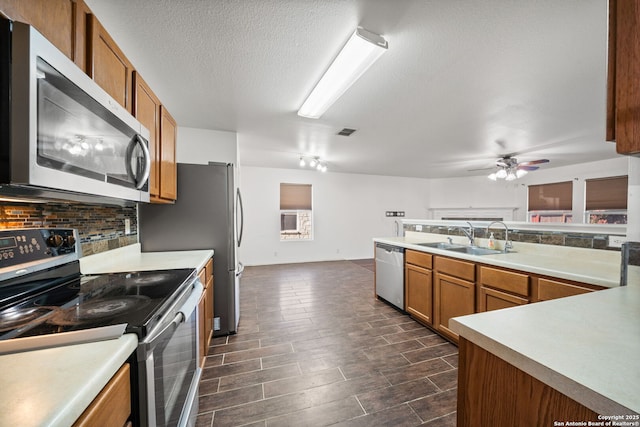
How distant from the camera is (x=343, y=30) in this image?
1.50 meters

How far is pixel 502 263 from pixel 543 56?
1547 millimetres

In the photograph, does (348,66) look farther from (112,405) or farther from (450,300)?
(450,300)

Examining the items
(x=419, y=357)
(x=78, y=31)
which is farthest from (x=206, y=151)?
(x=419, y=357)

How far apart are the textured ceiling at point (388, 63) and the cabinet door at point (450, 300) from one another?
1.82 m

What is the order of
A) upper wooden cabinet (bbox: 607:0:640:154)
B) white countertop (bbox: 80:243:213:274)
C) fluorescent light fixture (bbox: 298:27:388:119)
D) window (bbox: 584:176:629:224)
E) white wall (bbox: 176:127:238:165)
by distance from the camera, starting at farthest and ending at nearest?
window (bbox: 584:176:629:224) < white wall (bbox: 176:127:238:165) < white countertop (bbox: 80:243:213:274) < fluorescent light fixture (bbox: 298:27:388:119) < upper wooden cabinet (bbox: 607:0:640:154)

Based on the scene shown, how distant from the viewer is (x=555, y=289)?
1.61 metres

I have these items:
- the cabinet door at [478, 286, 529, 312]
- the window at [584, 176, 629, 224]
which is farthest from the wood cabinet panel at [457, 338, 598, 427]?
the window at [584, 176, 629, 224]

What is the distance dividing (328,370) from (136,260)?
1828 mm

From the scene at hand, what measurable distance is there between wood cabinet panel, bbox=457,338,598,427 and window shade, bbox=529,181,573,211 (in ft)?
22.9

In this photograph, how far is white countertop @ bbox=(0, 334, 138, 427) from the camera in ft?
1.52

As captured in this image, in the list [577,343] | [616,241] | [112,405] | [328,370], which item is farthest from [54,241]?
[616,241]

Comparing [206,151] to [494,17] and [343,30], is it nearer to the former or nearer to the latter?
[343,30]

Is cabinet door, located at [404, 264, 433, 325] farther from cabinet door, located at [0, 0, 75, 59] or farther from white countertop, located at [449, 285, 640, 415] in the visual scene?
cabinet door, located at [0, 0, 75, 59]

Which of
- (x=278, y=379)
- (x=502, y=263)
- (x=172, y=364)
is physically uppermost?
(x=502, y=263)
